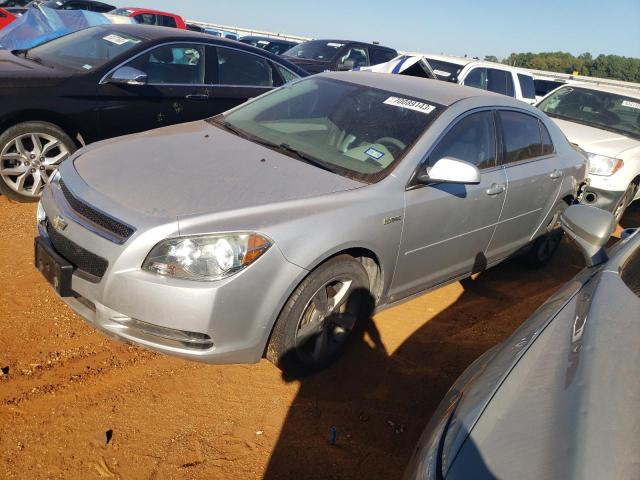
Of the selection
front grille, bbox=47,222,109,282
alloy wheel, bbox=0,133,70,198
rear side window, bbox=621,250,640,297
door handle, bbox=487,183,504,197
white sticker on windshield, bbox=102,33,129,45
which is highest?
white sticker on windshield, bbox=102,33,129,45

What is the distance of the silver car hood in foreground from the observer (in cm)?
137

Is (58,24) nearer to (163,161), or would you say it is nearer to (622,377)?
(163,161)

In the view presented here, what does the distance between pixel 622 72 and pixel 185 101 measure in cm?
5220

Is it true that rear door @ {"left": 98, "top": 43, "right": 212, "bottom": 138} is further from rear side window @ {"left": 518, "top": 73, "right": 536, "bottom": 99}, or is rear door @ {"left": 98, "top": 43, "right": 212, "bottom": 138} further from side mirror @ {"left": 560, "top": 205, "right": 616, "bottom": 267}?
rear side window @ {"left": 518, "top": 73, "right": 536, "bottom": 99}

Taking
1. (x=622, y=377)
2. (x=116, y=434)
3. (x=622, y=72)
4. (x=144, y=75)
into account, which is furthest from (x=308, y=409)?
(x=622, y=72)

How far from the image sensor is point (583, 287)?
2.21 meters

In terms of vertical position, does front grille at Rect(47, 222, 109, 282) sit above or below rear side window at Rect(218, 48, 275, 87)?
below

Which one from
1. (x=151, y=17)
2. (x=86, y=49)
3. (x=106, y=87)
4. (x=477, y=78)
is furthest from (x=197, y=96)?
(x=151, y=17)

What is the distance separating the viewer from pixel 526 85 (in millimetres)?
11695

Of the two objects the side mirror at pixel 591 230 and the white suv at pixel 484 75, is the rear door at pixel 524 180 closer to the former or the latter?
the side mirror at pixel 591 230

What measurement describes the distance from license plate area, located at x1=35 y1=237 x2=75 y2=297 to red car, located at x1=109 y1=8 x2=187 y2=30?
13099 millimetres

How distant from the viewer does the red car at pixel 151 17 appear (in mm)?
14586

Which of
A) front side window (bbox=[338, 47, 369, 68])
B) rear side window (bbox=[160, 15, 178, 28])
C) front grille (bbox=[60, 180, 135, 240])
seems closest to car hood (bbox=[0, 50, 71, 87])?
front grille (bbox=[60, 180, 135, 240])

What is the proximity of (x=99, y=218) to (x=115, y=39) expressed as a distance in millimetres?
3671
